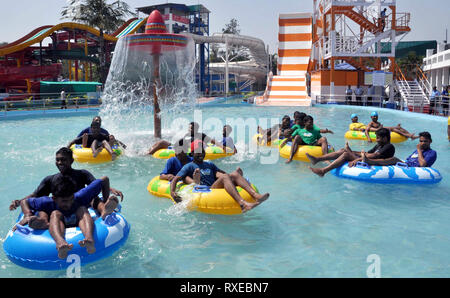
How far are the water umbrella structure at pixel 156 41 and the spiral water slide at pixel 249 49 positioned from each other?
22998mm

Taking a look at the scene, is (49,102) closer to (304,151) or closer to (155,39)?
(155,39)

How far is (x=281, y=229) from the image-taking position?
4.93 metres

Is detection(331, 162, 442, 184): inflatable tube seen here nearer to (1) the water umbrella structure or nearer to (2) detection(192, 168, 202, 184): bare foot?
(2) detection(192, 168, 202, 184): bare foot

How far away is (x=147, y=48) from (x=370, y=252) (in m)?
7.71

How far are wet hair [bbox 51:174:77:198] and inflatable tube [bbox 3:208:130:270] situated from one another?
36 centimetres

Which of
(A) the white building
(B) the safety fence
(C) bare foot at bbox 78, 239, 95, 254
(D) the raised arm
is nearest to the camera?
(C) bare foot at bbox 78, 239, 95, 254

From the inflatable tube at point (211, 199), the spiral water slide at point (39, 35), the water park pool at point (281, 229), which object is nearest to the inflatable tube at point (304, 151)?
the water park pool at point (281, 229)

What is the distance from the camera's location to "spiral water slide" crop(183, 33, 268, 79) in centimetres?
3397

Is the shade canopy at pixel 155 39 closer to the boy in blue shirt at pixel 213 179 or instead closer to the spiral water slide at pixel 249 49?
the boy in blue shirt at pixel 213 179

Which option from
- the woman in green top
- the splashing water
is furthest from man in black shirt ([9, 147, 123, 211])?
the splashing water

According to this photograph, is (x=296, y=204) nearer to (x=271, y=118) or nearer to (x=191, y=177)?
(x=191, y=177)

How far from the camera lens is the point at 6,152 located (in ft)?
33.6

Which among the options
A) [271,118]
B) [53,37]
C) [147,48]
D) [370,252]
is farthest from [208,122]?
[53,37]

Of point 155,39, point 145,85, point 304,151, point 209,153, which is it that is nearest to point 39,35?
point 145,85
